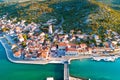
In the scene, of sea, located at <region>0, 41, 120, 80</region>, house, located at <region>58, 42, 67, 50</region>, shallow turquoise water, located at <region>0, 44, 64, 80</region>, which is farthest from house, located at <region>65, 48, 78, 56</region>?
shallow turquoise water, located at <region>0, 44, 64, 80</region>

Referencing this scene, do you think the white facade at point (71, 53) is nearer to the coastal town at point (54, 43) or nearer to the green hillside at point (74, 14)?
the coastal town at point (54, 43)

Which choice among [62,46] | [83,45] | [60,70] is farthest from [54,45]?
[60,70]

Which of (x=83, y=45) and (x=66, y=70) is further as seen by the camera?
(x=83, y=45)

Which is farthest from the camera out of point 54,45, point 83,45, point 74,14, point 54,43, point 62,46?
point 74,14

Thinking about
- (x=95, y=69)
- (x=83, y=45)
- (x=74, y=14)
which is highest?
(x=74, y=14)

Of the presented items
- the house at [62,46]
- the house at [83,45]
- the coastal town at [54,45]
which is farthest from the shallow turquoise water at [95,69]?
the house at [62,46]

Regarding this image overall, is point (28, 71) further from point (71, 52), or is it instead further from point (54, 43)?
point (54, 43)

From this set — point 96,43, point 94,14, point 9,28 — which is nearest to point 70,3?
point 94,14
